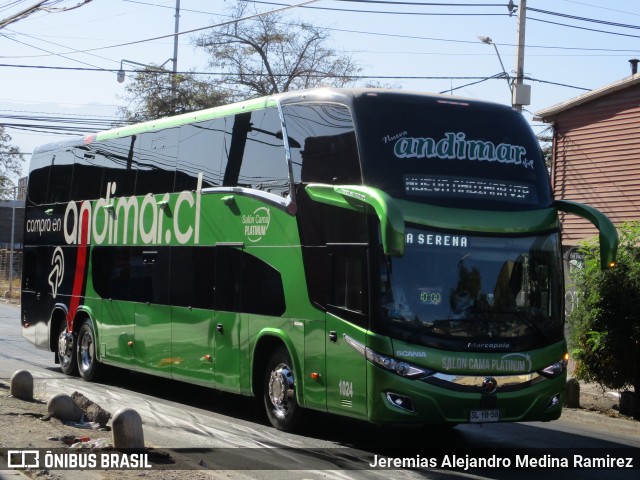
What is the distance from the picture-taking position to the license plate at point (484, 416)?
10312mm

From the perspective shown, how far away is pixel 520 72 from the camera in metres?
23.9

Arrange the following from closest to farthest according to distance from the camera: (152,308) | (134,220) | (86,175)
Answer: (152,308) → (134,220) → (86,175)

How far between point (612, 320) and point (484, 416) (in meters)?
4.95

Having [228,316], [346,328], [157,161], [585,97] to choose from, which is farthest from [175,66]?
[346,328]

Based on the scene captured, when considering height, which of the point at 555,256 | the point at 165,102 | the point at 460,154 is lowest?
the point at 555,256

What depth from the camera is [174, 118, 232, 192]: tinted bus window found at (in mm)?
14094

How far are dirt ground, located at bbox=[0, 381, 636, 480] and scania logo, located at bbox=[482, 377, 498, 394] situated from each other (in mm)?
2858

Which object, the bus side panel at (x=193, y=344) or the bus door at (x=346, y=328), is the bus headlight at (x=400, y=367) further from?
the bus side panel at (x=193, y=344)

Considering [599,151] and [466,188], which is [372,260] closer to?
[466,188]

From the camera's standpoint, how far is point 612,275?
14523 millimetres

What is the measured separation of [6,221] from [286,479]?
85.3 metres

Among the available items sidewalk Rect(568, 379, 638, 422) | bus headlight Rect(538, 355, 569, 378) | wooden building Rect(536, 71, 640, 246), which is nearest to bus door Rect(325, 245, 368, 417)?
bus headlight Rect(538, 355, 569, 378)

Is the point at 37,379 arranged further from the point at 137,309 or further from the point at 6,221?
the point at 6,221

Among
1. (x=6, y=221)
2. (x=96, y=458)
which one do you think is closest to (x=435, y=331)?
(x=96, y=458)
